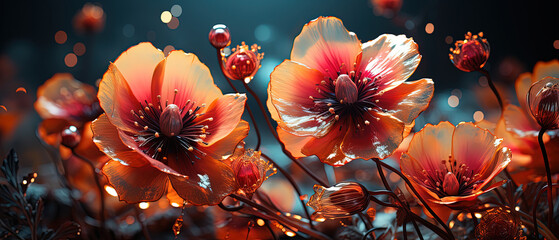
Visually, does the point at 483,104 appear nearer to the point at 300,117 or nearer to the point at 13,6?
the point at 300,117

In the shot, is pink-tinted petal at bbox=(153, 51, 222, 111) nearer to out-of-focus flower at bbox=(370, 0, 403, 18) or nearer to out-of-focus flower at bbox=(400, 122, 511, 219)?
out-of-focus flower at bbox=(400, 122, 511, 219)

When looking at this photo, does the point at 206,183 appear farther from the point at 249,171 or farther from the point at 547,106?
the point at 547,106

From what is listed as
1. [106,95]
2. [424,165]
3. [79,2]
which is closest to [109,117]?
[106,95]

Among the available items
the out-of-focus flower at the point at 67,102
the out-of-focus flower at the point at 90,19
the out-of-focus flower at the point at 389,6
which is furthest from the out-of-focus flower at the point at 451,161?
the out-of-focus flower at the point at 90,19

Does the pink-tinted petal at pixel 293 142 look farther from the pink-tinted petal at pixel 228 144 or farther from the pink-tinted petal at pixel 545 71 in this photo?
the pink-tinted petal at pixel 545 71

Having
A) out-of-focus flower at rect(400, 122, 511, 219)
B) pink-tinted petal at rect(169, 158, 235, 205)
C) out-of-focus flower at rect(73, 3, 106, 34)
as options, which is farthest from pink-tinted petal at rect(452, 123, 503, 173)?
out-of-focus flower at rect(73, 3, 106, 34)

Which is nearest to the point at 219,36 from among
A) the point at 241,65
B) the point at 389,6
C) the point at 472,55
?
the point at 241,65
